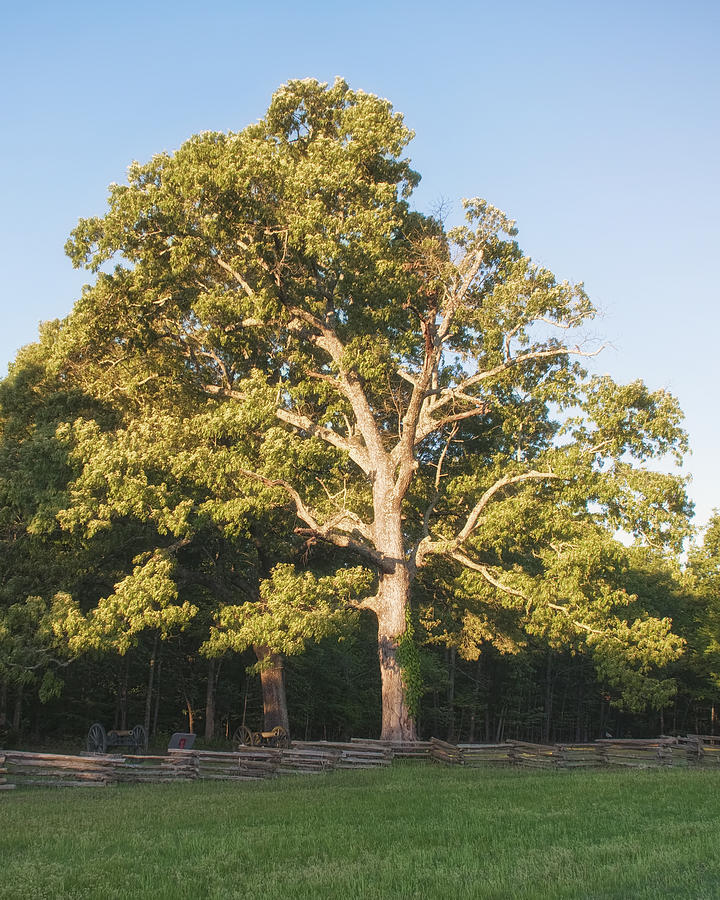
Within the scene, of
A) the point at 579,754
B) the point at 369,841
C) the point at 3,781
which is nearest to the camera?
the point at 369,841

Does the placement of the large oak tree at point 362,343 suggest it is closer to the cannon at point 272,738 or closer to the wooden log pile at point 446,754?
the wooden log pile at point 446,754

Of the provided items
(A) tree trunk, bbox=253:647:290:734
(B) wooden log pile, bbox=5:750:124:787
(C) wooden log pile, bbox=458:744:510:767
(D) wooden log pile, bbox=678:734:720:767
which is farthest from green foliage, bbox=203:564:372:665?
(D) wooden log pile, bbox=678:734:720:767

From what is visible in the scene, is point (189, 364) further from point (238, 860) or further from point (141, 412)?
point (238, 860)

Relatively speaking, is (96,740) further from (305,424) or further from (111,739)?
(305,424)

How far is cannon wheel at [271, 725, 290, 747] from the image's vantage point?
26.8 m

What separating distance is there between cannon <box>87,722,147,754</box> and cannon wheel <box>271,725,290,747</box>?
421cm

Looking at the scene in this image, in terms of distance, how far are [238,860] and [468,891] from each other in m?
2.81

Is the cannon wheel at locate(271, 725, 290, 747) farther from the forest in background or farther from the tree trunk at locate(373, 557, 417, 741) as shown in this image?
the tree trunk at locate(373, 557, 417, 741)

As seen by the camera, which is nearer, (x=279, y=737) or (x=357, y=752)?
(x=357, y=752)

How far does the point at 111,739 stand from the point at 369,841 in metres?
17.5

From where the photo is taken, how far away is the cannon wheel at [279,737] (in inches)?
1054

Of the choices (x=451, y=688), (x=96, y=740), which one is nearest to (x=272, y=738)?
(x=96, y=740)

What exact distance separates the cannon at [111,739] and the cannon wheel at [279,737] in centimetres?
421

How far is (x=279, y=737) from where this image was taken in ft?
88.9
